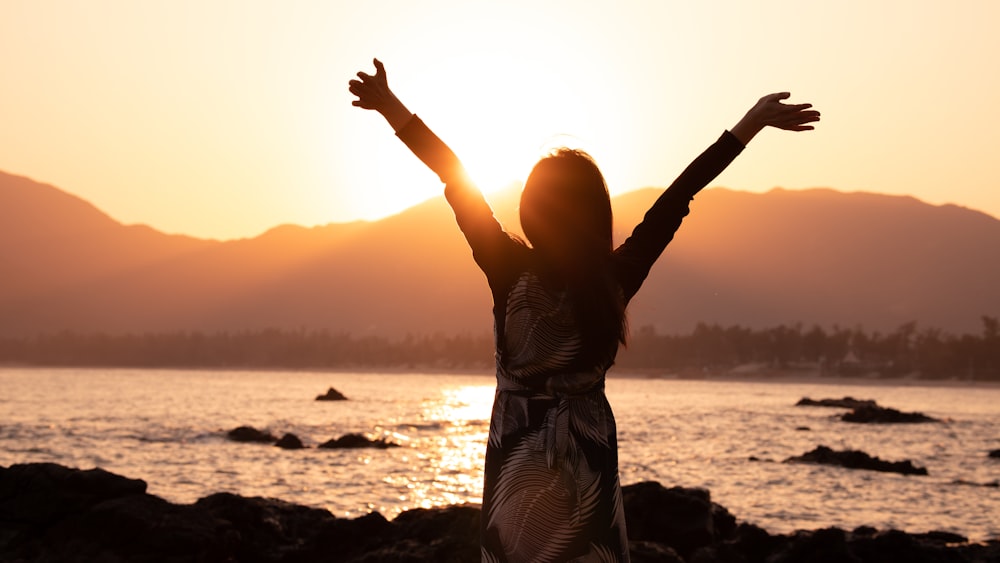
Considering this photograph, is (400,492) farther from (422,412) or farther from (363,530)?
(422,412)

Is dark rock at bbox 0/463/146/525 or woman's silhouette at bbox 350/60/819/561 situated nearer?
woman's silhouette at bbox 350/60/819/561

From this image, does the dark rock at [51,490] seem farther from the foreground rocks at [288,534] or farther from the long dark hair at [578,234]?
the long dark hair at [578,234]

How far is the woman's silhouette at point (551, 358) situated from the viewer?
3818 mm

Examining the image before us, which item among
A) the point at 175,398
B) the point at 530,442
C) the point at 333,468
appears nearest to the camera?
the point at 530,442

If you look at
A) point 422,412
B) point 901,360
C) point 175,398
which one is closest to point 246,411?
point 422,412

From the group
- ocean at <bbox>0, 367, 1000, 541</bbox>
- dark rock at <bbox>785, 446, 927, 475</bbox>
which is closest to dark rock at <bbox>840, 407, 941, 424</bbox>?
ocean at <bbox>0, 367, 1000, 541</bbox>

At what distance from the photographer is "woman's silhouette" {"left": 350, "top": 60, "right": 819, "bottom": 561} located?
3818mm

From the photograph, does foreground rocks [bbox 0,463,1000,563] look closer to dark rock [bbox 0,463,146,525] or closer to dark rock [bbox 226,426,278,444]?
dark rock [bbox 0,463,146,525]

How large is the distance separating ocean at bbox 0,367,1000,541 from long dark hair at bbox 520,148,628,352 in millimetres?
21130

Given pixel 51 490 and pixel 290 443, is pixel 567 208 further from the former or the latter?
pixel 290 443

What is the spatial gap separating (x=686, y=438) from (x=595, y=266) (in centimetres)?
5300

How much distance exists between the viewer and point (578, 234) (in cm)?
384

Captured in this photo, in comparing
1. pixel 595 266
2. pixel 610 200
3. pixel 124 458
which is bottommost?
pixel 124 458

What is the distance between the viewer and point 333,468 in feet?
125
